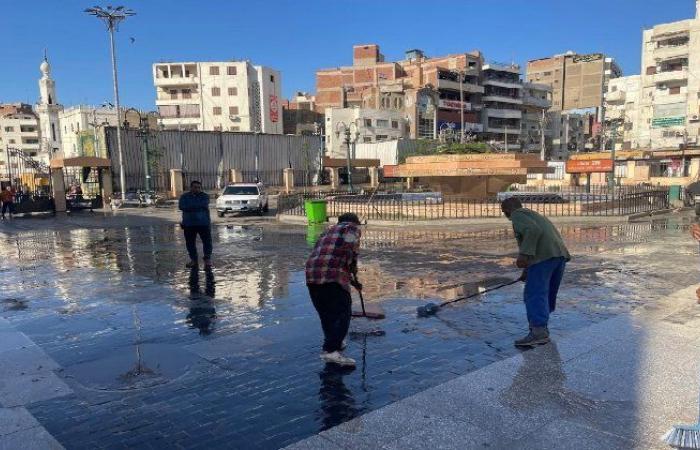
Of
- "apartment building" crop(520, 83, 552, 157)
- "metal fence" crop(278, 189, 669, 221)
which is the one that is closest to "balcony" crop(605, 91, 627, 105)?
"apartment building" crop(520, 83, 552, 157)

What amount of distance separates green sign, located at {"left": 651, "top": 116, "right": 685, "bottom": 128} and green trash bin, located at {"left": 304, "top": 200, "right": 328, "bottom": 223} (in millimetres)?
59779

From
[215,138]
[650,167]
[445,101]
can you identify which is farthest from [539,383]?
[445,101]

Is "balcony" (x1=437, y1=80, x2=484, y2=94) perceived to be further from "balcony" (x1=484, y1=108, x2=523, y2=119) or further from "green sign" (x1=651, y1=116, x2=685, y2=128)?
"green sign" (x1=651, y1=116, x2=685, y2=128)

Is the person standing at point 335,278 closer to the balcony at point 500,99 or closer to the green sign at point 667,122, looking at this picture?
the green sign at point 667,122

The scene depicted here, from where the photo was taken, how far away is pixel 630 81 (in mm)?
79188

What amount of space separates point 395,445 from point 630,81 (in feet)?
294

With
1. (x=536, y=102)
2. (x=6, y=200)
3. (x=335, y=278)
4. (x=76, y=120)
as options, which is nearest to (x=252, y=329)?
(x=335, y=278)

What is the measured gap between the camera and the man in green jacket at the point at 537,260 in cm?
498

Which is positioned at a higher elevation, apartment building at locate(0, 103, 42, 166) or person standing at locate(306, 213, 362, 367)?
apartment building at locate(0, 103, 42, 166)

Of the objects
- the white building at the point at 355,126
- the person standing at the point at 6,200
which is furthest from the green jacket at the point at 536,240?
the white building at the point at 355,126

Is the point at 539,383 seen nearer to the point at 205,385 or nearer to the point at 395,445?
the point at 395,445

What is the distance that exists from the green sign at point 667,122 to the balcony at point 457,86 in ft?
80.8

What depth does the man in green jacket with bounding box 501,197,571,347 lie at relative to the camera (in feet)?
16.3

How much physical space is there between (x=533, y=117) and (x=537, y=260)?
93.2 meters
